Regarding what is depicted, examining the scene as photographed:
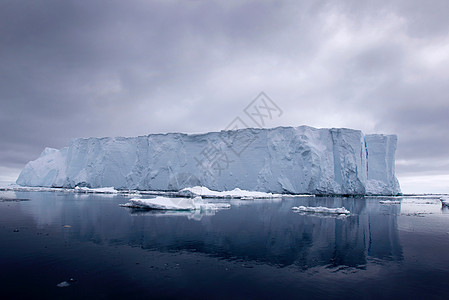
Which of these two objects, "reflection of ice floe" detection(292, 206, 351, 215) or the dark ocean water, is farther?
"reflection of ice floe" detection(292, 206, 351, 215)

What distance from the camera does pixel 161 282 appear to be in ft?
17.3

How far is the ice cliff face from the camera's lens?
132 ft

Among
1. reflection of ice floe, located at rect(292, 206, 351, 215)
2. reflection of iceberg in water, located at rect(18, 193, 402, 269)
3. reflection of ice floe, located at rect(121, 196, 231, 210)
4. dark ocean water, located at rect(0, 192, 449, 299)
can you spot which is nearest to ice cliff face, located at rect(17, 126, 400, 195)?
reflection of ice floe, located at rect(292, 206, 351, 215)

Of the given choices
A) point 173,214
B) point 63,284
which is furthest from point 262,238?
point 173,214

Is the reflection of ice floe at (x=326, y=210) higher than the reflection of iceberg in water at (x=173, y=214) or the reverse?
higher

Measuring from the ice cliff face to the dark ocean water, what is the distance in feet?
94.8

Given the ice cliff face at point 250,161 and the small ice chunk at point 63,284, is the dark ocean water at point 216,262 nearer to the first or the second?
the small ice chunk at point 63,284

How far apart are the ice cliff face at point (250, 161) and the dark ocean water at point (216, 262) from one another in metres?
28.9

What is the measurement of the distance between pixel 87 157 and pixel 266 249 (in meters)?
46.0

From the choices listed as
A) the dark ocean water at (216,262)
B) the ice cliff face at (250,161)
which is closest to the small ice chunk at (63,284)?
the dark ocean water at (216,262)

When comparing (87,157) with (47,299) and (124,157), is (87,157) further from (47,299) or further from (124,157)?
(47,299)

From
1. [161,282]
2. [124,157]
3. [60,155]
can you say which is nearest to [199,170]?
[124,157]

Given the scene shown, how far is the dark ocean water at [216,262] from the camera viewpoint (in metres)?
5.02

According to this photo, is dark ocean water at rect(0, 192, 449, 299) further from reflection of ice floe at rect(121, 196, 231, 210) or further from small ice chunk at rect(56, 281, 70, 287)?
reflection of ice floe at rect(121, 196, 231, 210)
